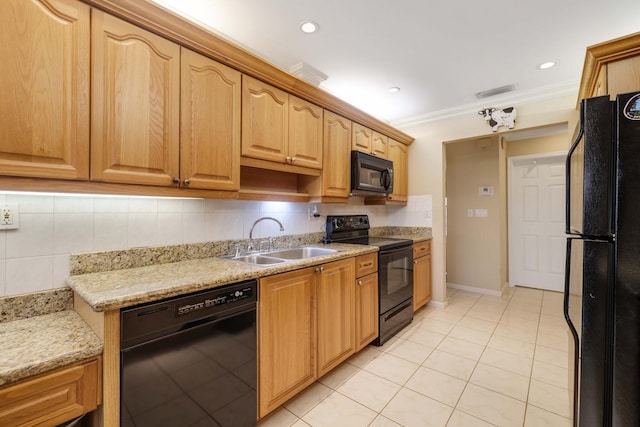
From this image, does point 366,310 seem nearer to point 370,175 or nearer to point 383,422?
point 383,422

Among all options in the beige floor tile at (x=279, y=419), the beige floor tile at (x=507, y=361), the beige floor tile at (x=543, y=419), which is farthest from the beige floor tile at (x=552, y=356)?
the beige floor tile at (x=279, y=419)

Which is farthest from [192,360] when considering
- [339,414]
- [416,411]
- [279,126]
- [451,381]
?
[451,381]

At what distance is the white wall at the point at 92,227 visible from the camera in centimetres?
126

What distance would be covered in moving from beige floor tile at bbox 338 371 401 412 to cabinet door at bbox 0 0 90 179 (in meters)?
2.00

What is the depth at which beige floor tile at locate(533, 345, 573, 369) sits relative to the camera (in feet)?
7.30

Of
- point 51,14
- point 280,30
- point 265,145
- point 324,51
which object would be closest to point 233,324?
point 265,145

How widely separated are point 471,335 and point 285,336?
209 cm

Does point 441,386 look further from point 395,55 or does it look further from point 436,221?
point 395,55

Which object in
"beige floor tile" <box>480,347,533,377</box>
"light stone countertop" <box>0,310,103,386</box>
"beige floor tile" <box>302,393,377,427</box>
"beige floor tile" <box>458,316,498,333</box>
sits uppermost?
"light stone countertop" <box>0,310,103,386</box>

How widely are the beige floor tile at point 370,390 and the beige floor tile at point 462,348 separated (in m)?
0.79

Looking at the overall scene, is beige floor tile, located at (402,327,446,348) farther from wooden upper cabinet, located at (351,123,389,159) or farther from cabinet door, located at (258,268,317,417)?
wooden upper cabinet, located at (351,123,389,159)

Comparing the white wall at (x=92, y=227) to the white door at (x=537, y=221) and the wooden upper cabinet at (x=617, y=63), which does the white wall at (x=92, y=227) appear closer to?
the wooden upper cabinet at (x=617, y=63)

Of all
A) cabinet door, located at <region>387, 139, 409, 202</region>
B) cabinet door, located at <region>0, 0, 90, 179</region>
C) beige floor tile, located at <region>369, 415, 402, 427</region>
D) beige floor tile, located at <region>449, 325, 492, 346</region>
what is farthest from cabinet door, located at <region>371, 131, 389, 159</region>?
cabinet door, located at <region>0, 0, 90, 179</region>

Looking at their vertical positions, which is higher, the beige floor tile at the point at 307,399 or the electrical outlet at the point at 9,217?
the electrical outlet at the point at 9,217
